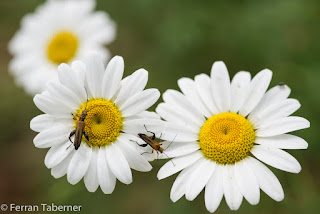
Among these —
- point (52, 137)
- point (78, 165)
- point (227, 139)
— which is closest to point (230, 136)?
point (227, 139)

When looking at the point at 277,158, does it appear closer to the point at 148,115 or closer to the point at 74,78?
the point at 148,115

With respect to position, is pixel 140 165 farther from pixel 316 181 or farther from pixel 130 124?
pixel 316 181

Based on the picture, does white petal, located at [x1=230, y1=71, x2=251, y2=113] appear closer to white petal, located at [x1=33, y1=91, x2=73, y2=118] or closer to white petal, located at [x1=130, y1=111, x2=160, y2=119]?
white petal, located at [x1=130, y1=111, x2=160, y2=119]

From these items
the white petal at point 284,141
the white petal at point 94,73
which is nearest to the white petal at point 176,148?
the white petal at point 284,141

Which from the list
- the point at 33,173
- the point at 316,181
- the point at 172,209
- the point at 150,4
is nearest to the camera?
the point at 172,209

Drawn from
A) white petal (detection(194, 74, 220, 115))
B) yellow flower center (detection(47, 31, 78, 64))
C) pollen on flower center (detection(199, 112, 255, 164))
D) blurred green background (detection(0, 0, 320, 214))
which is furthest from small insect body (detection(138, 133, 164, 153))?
yellow flower center (detection(47, 31, 78, 64))

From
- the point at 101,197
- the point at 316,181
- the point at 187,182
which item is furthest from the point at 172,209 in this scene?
the point at 316,181
